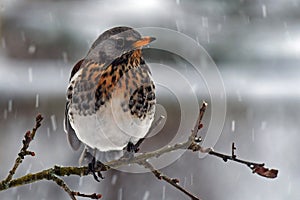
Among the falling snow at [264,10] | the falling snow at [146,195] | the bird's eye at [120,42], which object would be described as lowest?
the falling snow at [146,195]

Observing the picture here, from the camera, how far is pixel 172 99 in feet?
12.8

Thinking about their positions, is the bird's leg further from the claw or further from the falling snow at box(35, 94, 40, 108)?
the falling snow at box(35, 94, 40, 108)

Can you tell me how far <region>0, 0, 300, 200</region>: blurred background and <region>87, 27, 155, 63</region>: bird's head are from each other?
1.95 metres

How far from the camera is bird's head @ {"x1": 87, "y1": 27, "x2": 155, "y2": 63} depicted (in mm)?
1045

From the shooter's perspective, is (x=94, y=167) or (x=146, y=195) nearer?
(x=94, y=167)

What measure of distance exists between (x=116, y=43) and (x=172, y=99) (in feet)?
9.09

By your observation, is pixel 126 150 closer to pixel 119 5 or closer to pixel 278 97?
pixel 278 97

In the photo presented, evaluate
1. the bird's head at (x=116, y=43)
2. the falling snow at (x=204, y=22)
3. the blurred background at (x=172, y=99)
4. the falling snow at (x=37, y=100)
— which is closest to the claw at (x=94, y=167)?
the bird's head at (x=116, y=43)

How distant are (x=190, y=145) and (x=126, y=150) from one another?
43 cm

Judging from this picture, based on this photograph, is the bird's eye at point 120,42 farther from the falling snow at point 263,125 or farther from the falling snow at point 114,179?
the falling snow at point 263,125

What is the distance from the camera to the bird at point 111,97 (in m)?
1.22

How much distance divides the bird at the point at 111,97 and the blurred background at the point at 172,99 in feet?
6.38

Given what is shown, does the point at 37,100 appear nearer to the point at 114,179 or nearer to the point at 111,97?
the point at 114,179

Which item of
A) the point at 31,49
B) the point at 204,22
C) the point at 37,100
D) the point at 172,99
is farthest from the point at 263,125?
the point at 204,22
